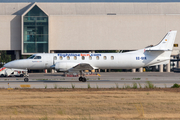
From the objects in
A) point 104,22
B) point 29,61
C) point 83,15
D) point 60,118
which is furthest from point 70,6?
point 60,118

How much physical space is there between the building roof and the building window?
14.6 ft

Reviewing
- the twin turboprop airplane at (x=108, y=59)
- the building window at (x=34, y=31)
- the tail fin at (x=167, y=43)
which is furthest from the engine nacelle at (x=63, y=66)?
the building window at (x=34, y=31)

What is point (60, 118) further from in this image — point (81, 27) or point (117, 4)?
point (117, 4)

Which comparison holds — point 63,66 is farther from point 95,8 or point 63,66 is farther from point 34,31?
point 95,8

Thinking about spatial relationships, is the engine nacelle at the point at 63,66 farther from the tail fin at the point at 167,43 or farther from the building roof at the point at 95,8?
the building roof at the point at 95,8

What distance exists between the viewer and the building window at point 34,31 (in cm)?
5581

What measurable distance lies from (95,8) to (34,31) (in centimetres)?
1510

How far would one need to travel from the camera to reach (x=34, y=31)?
5581 centimetres

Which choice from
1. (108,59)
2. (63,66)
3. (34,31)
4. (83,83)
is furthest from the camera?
(34,31)

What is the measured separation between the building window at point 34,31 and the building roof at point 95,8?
4446 mm

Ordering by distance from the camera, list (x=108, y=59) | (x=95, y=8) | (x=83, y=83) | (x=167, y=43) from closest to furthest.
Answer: (x=83, y=83), (x=108, y=59), (x=167, y=43), (x=95, y=8)

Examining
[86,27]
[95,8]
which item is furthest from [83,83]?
[95,8]

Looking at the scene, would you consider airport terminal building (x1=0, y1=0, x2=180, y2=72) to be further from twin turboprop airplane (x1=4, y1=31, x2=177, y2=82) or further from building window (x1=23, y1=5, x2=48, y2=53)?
twin turboprop airplane (x1=4, y1=31, x2=177, y2=82)

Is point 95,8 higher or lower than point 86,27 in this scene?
higher
